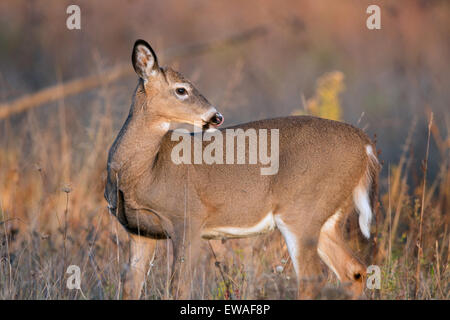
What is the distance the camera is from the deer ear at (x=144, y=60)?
5.79m

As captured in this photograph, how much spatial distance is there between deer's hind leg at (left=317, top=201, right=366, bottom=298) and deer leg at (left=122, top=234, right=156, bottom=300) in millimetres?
1425

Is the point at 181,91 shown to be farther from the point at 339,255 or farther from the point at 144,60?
the point at 339,255

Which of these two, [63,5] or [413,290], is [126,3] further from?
[413,290]

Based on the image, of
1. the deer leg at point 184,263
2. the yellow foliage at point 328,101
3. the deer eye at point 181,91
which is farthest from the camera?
the yellow foliage at point 328,101

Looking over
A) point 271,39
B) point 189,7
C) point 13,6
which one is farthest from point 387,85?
point 13,6

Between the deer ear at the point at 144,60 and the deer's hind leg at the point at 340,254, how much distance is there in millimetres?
1891

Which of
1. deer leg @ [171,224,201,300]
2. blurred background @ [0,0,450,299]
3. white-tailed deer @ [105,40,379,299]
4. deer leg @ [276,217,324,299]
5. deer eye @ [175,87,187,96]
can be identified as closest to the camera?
deer leg @ [171,224,201,300]

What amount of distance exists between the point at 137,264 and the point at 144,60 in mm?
1670

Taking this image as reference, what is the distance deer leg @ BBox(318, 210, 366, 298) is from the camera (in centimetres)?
593

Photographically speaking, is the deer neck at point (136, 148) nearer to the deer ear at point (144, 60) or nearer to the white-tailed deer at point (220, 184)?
the white-tailed deer at point (220, 184)

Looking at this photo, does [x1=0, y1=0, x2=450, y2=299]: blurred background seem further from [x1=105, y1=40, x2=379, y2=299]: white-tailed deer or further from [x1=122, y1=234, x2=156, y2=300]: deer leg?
[x1=105, y1=40, x2=379, y2=299]: white-tailed deer

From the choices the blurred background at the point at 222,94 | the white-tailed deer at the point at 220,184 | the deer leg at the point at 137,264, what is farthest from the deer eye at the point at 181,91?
the blurred background at the point at 222,94

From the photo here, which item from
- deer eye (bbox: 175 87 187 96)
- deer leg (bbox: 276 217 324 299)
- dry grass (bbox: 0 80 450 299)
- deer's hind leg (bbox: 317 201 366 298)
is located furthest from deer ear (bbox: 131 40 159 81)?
deer's hind leg (bbox: 317 201 366 298)

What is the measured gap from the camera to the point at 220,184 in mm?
5918
